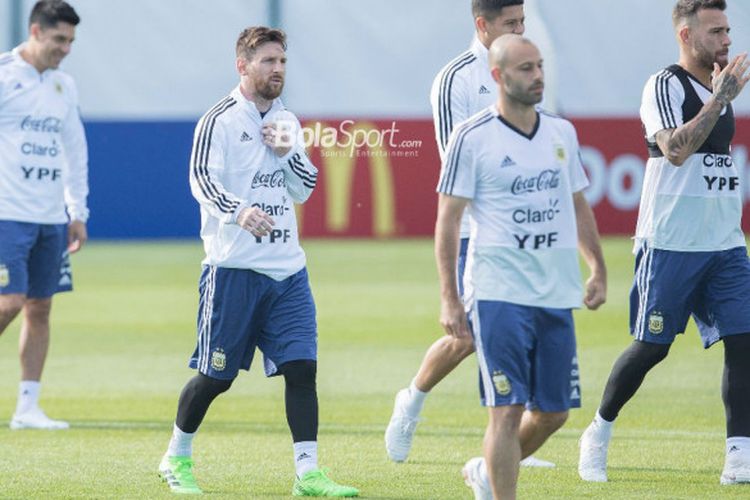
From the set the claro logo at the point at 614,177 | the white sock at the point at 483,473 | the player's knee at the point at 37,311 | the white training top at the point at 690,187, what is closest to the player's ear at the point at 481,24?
the white training top at the point at 690,187

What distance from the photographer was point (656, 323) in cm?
830

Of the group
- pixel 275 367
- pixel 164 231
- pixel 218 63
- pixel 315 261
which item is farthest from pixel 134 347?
pixel 218 63

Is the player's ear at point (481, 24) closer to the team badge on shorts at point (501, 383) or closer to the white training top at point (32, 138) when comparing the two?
the team badge on shorts at point (501, 383)

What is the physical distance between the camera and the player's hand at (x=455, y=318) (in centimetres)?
657

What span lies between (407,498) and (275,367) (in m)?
0.86

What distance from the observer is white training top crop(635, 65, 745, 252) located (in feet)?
26.9

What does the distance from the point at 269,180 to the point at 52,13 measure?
2.18 m

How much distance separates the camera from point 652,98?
8.17 m

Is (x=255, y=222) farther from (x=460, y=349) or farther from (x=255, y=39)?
(x=460, y=349)

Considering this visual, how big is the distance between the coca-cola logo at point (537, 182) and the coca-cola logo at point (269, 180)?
1.58 metres

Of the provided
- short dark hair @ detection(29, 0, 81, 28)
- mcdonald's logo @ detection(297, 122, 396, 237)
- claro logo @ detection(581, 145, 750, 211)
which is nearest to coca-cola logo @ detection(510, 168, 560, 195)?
short dark hair @ detection(29, 0, 81, 28)

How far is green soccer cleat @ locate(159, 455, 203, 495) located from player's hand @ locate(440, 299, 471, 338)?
1.86 metres

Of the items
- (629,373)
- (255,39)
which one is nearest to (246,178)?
(255,39)

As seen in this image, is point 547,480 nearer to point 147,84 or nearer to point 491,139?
point 491,139
